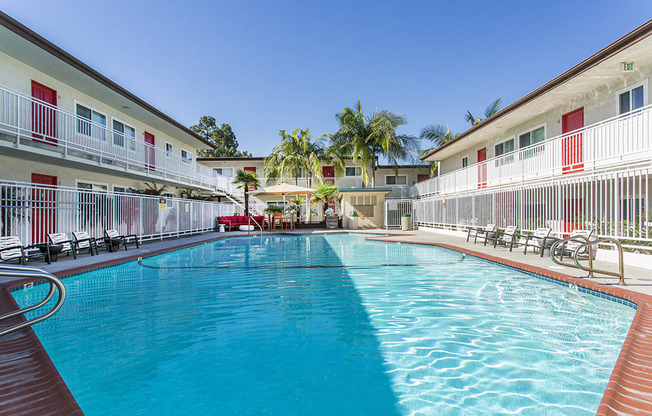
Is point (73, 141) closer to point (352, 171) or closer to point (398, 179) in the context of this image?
point (352, 171)

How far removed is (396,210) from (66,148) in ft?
58.1

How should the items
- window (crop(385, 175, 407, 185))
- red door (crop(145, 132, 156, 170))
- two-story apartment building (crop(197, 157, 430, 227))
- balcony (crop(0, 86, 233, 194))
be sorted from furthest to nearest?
window (crop(385, 175, 407, 185))
two-story apartment building (crop(197, 157, 430, 227))
red door (crop(145, 132, 156, 170))
balcony (crop(0, 86, 233, 194))

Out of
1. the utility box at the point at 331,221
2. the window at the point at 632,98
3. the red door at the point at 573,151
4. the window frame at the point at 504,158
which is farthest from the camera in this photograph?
the utility box at the point at 331,221

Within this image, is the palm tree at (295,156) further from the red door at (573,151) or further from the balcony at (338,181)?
the red door at (573,151)

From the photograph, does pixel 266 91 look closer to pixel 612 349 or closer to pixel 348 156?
pixel 348 156

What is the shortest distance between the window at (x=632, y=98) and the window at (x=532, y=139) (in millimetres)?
2518

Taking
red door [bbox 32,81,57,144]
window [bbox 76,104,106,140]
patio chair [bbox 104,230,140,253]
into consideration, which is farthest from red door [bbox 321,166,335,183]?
red door [bbox 32,81,57,144]

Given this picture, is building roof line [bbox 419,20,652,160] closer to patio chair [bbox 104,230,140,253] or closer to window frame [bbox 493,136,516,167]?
window frame [bbox 493,136,516,167]

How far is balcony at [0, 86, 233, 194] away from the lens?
8.54 meters

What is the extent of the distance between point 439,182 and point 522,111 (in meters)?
7.10

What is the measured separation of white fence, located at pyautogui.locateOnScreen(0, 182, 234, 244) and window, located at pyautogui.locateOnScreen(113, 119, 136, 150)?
268 cm

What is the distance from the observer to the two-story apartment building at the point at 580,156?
24.5 feet

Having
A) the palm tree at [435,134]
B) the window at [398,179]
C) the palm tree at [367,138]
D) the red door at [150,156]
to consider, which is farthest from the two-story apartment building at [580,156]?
the red door at [150,156]

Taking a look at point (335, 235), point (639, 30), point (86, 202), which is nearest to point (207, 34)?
point (86, 202)
